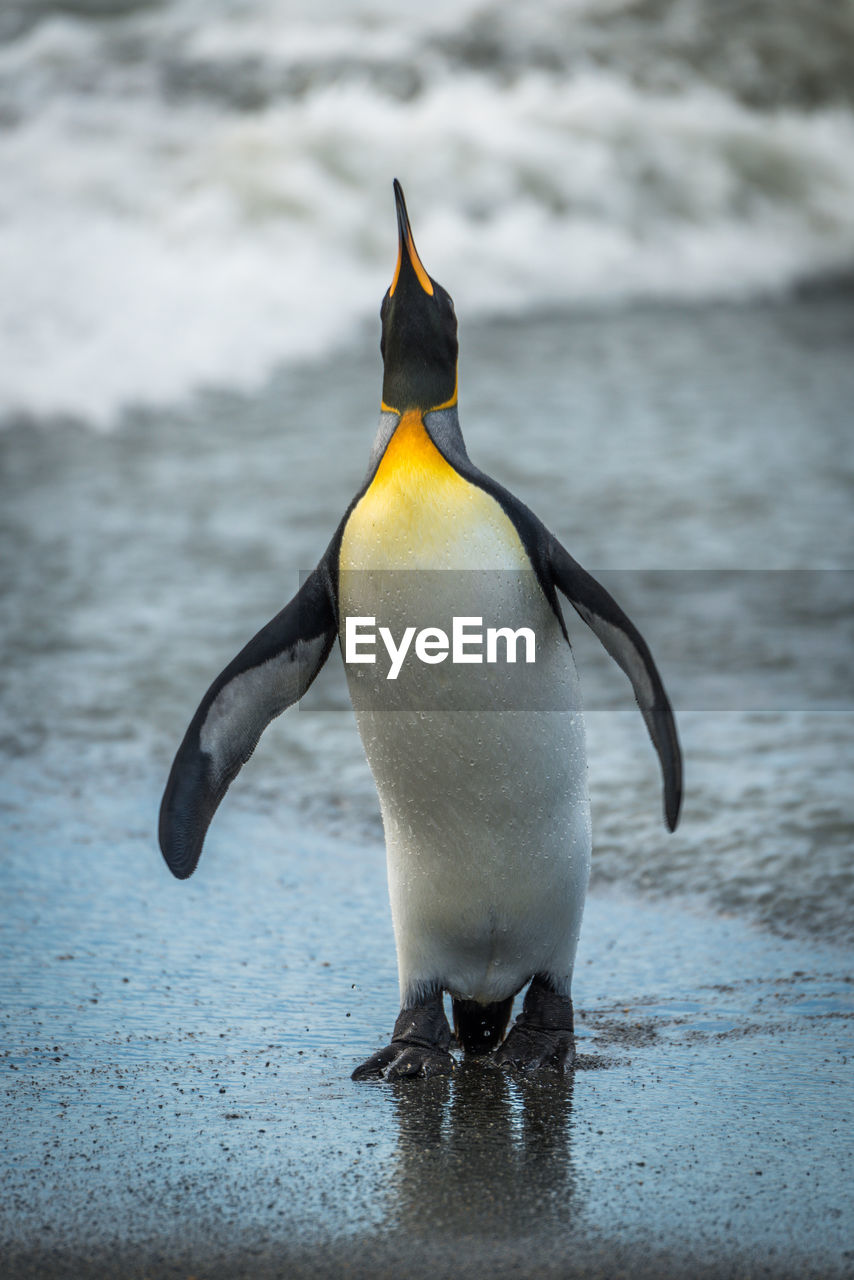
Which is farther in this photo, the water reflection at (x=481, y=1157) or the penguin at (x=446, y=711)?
the penguin at (x=446, y=711)

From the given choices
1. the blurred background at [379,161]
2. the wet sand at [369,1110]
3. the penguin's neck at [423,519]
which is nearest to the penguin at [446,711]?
the penguin's neck at [423,519]

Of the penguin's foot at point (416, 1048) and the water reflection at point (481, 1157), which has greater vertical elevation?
the water reflection at point (481, 1157)

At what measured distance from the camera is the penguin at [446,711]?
226 centimetres

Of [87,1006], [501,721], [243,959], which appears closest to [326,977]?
[243,959]

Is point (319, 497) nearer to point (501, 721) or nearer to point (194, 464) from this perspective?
point (194, 464)

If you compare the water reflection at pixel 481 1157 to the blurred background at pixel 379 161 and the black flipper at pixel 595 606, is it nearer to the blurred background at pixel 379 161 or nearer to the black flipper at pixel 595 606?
the black flipper at pixel 595 606

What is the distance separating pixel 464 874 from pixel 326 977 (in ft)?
1.76

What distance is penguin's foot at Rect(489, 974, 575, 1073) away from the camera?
7.57ft

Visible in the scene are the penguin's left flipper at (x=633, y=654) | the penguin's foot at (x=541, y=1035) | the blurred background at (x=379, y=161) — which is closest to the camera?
the penguin's left flipper at (x=633, y=654)

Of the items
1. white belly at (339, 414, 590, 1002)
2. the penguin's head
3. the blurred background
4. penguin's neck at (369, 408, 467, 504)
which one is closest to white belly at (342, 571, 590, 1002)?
white belly at (339, 414, 590, 1002)

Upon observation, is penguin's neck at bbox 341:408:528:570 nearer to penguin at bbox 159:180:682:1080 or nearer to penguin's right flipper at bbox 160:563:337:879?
penguin at bbox 159:180:682:1080

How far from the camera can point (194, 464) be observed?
9.23 meters

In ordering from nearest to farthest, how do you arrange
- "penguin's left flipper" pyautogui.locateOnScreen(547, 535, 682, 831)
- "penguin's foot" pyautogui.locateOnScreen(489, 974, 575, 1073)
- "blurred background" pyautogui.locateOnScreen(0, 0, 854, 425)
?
"penguin's left flipper" pyautogui.locateOnScreen(547, 535, 682, 831) < "penguin's foot" pyautogui.locateOnScreen(489, 974, 575, 1073) < "blurred background" pyautogui.locateOnScreen(0, 0, 854, 425)

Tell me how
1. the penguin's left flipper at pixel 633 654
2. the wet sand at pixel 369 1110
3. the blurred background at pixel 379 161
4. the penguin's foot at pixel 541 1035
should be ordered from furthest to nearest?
the blurred background at pixel 379 161
the penguin's foot at pixel 541 1035
the penguin's left flipper at pixel 633 654
the wet sand at pixel 369 1110
